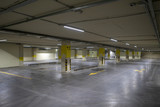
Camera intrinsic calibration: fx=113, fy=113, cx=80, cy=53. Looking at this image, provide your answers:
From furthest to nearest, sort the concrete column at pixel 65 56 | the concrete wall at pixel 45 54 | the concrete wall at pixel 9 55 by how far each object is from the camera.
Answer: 1. the concrete wall at pixel 45 54
2. the concrete wall at pixel 9 55
3. the concrete column at pixel 65 56

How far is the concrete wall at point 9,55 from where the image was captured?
58.2 ft

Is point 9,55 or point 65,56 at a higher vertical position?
point 9,55

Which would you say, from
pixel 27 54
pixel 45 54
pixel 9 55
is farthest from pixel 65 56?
pixel 45 54

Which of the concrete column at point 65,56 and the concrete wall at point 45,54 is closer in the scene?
the concrete column at point 65,56

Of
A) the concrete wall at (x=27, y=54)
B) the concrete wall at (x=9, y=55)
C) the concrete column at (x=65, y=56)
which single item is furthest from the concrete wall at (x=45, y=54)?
the concrete column at (x=65, y=56)

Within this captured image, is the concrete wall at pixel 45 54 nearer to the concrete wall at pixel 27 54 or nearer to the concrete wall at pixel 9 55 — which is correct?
the concrete wall at pixel 27 54

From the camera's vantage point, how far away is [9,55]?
1862 cm

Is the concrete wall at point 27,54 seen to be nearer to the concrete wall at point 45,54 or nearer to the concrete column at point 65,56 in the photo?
the concrete wall at point 45,54

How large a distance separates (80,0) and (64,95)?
4.96 metres

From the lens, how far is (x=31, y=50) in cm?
3228

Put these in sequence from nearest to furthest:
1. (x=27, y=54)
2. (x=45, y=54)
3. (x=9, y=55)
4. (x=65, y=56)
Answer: (x=65, y=56) < (x=9, y=55) < (x=27, y=54) < (x=45, y=54)

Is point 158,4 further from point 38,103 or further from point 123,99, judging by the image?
point 38,103

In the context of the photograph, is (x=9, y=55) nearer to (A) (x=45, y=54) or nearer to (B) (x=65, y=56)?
(B) (x=65, y=56)

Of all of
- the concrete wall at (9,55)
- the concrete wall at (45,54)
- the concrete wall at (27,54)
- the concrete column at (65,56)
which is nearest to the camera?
the concrete column at (65,56)
